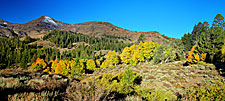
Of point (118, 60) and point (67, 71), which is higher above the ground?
point (118, 60)

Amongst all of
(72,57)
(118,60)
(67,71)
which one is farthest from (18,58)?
(118,60)

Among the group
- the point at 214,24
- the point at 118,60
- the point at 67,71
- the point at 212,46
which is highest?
the point at 214,24

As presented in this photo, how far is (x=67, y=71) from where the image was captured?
Result: 45219mm

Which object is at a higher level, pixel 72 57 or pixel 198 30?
pixel 198 30

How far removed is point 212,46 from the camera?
33281 millimetres

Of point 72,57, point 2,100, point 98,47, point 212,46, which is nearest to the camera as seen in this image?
point 2,100

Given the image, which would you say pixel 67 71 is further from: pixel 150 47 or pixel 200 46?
pixel 200 46

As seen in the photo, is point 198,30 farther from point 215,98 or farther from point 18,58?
point 18,58

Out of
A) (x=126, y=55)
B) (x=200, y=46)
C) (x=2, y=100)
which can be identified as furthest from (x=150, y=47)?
(x=2, y=100)

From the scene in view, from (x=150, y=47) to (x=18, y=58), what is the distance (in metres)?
98.7

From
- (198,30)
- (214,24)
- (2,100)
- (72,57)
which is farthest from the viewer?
(72,57)

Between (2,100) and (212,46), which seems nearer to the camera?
(2,100)

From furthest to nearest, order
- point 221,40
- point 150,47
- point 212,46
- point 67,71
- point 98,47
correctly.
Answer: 1. point 98,47
2. point 150,47
3. point 67,71
4. point 212,46
5. point 221,40

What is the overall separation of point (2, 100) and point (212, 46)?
157 ft
